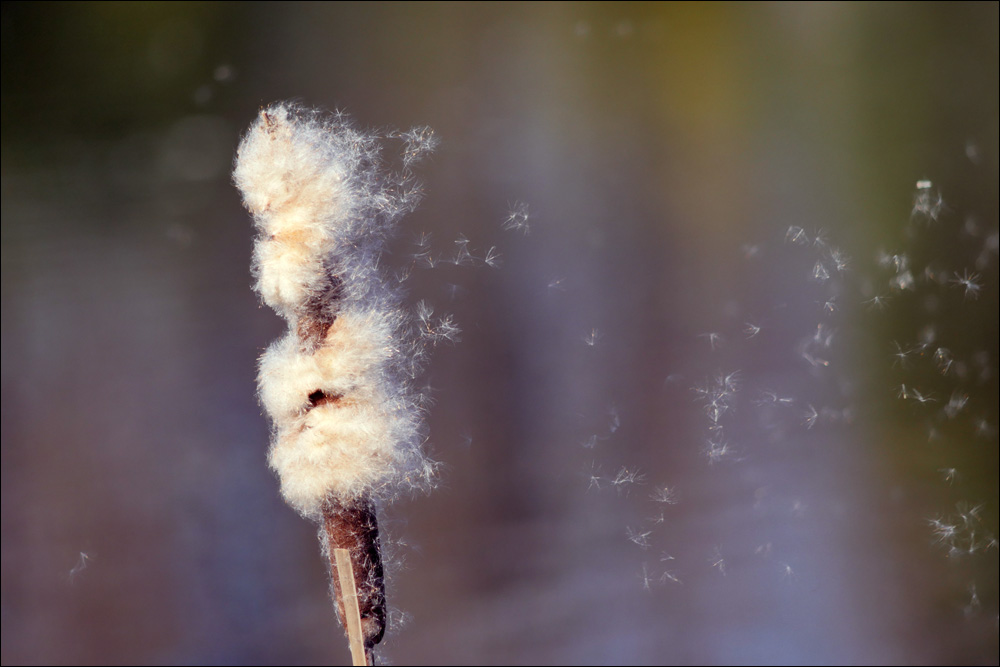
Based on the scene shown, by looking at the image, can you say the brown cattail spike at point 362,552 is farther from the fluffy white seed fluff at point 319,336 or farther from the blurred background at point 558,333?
the blurred background at point 558,333

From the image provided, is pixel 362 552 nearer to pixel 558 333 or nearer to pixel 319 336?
pixel 319 336

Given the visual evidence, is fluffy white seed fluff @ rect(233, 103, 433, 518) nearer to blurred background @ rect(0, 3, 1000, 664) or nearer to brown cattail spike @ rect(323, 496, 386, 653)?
brown cattail spike @ rect(323, 496, 386, 653)

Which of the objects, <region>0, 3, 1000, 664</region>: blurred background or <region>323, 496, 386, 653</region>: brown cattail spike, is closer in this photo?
<region>323, 496, 386, 653</region>: brown cattail spike

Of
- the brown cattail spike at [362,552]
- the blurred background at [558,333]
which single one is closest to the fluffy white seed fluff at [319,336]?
the brown cattail spike at [362,552]

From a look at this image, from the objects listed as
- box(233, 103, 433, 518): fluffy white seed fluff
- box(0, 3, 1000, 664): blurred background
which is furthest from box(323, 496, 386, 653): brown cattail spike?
box(0, 3, 1000, 664): blurred background

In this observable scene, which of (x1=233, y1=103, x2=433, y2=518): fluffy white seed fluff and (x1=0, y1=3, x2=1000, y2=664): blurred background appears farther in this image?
(x1=0, y1=3, x2=1000, y2=664): blurred background

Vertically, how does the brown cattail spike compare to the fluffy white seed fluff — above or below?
below
